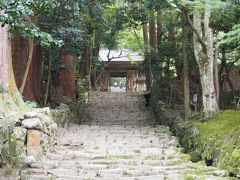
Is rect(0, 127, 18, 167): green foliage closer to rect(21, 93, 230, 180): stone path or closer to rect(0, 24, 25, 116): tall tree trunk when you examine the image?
rect(21, 93, 230, 180): stone path

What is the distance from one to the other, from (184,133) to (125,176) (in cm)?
326

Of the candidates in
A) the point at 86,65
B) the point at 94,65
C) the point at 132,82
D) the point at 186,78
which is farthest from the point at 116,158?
the point at 132,82

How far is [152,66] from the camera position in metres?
17.5

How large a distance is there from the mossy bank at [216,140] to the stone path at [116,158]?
234 millimetres

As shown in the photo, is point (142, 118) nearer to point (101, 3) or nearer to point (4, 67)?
point (101, 3)

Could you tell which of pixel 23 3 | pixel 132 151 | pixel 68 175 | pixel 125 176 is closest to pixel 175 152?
pixel 132 151

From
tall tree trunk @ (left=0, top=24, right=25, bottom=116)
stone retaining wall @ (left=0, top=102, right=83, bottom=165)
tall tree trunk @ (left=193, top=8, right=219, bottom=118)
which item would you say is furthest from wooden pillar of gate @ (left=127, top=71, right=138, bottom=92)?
stone retaining wall @ (left=0, top=102, right=83, bottom=165)

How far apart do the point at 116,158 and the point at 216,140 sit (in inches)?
80.6

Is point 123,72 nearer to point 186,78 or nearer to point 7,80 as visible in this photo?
point 186,78

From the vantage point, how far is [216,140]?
691 centimetres

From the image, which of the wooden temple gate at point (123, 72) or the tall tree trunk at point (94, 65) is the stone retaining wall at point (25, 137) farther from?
the wooden temple gate at point (123, 72)

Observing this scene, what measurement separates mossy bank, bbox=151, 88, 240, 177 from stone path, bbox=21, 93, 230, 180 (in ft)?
0.77

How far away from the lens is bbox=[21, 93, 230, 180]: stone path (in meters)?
6.46

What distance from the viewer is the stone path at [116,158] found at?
21.2 ft
